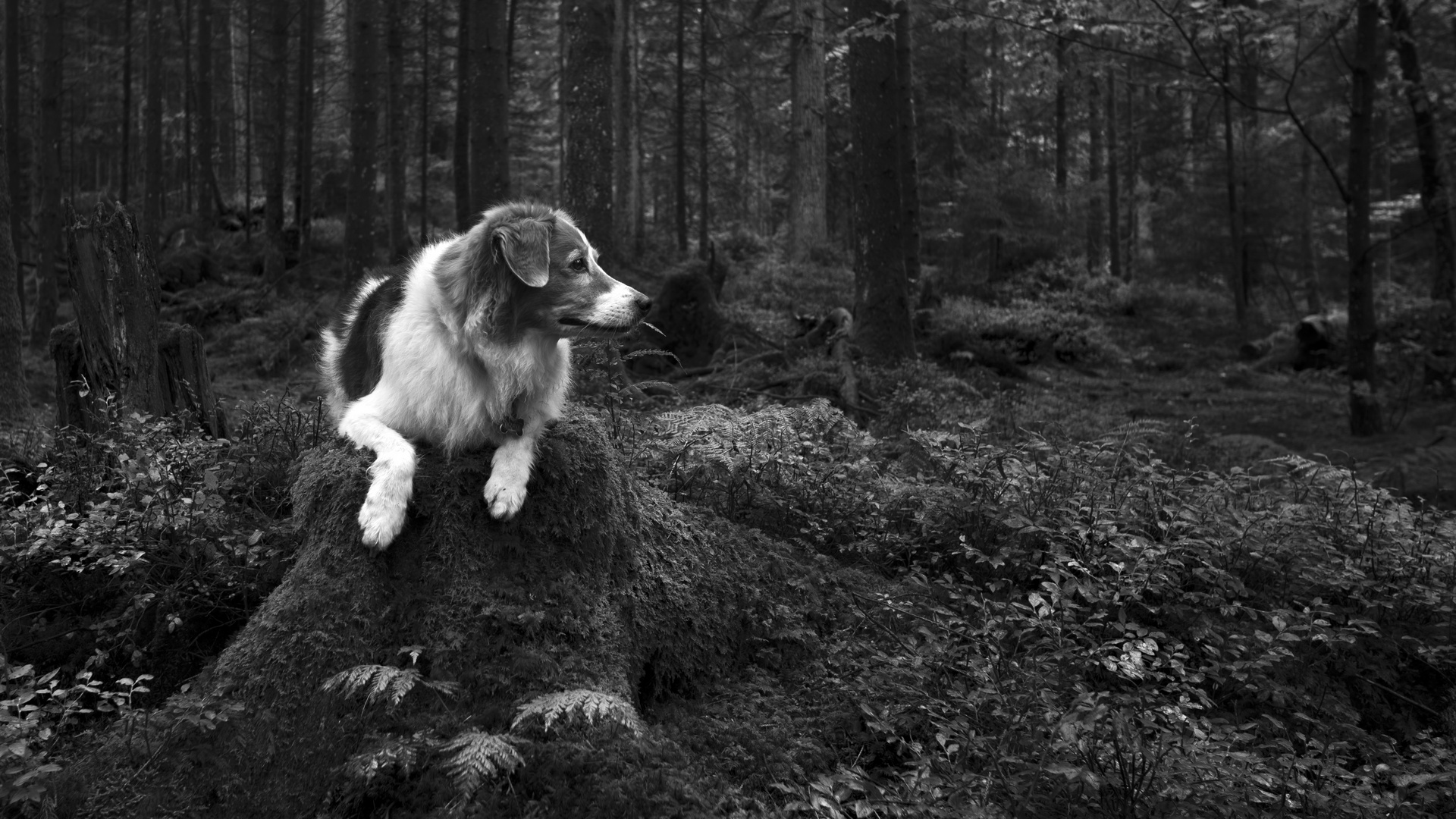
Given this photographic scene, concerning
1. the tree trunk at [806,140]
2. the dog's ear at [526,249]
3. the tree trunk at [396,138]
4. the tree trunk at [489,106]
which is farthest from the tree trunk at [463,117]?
the dog's ear at [526,249]

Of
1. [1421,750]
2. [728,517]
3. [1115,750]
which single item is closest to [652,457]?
[728,517]

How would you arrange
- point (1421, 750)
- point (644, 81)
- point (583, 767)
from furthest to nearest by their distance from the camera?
point (644, 81), point (1421, 750), point (583, 767)

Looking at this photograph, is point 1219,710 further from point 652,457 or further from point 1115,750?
point 652,457

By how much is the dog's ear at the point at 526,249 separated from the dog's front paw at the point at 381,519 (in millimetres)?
1097

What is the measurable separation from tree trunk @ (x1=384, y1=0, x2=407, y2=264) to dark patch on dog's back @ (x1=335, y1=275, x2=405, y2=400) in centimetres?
1481

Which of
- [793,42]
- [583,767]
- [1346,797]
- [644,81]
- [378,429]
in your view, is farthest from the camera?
[644,81]

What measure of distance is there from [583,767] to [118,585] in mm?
3007

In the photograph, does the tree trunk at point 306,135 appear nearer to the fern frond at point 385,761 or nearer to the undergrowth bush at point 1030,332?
the undergrowth bush at point 1030,332

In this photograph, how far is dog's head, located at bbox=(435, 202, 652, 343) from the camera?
4.27 meters

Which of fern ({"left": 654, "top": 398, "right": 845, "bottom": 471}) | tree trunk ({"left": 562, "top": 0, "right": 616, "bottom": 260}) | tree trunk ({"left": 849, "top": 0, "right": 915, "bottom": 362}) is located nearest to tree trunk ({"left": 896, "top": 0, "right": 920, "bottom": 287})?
tree trunk ({"left": 849, "top": 0, "right": 915, "bottom": 362})

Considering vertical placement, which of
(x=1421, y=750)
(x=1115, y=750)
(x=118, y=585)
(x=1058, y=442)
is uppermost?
(x=1058, y=442)

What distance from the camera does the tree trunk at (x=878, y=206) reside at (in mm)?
13297

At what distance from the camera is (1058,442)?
8398 millimetres

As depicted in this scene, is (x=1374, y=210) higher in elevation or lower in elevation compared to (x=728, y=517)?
higher
